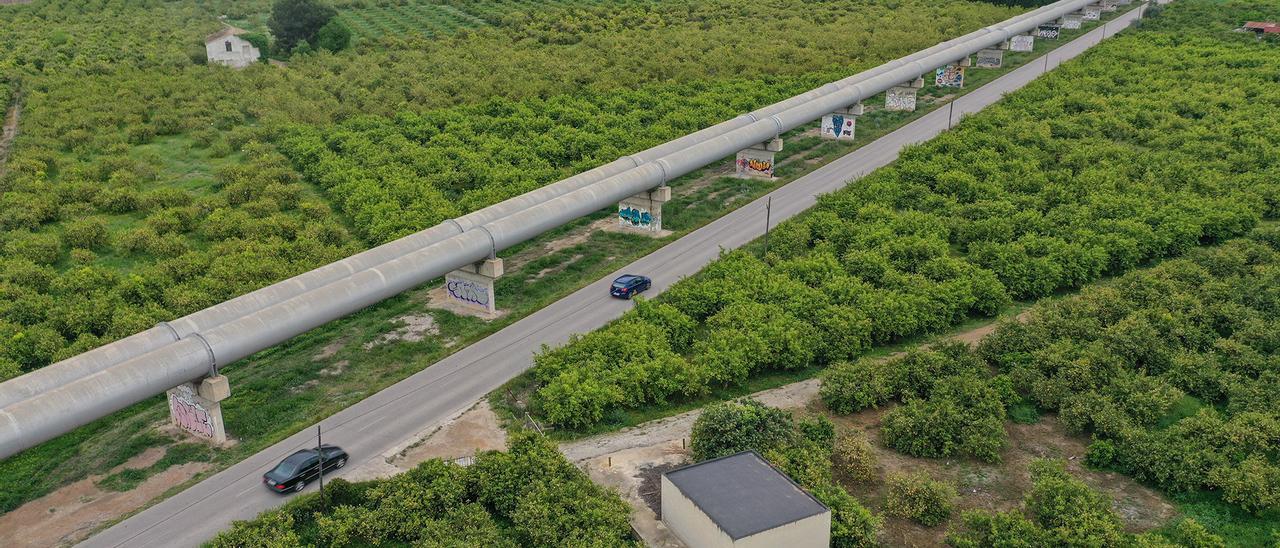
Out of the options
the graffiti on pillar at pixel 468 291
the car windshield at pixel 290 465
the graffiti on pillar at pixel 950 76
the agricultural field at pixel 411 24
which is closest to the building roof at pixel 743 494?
the car windshield at pixel 290 465

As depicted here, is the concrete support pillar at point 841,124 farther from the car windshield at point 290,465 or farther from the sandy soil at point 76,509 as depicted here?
the sandy soil at point 76,509

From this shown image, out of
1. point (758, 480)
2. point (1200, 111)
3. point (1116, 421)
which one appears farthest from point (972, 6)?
point (758, 480)

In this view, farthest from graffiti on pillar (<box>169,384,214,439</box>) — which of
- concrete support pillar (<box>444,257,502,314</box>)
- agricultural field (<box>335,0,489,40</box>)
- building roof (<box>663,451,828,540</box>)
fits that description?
agricultural field (<box>335,0,489,40</box>)

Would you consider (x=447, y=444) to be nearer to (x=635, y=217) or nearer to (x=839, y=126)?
(x=635, y=217)

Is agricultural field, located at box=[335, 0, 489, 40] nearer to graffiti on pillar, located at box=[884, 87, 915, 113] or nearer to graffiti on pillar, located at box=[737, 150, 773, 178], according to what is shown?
graffiti on pillar, located at box=[884, 87, 915, 113]

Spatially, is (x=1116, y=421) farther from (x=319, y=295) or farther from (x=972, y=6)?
(x=972, y=6)

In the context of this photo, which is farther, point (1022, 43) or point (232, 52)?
point (1022, 43)

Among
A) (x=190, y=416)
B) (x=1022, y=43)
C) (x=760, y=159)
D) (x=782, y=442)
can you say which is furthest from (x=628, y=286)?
(x=1022, y=43)
